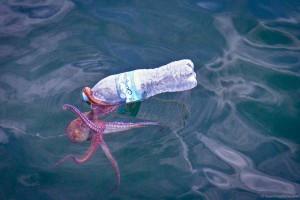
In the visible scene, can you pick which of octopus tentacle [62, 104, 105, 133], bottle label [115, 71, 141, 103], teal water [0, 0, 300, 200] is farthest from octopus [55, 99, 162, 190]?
bottle label [115, 71, 141, 103]

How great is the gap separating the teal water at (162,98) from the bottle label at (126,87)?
0.27 m

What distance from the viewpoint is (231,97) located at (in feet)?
14.1

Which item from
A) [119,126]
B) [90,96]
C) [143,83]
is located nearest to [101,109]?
[90,96]

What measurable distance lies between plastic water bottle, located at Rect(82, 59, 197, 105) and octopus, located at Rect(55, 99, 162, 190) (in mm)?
188

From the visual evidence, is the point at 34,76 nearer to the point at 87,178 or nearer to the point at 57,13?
the point at 57,13

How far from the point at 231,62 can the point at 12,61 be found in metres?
3.26

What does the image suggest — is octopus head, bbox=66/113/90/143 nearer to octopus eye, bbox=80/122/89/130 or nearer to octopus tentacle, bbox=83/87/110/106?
octopus eye, bbox=80/122/89/130

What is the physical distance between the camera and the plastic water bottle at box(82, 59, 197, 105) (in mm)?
3886

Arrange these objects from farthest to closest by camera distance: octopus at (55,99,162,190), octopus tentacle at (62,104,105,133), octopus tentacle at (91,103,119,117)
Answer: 1. octopus tentacle at (91,103,119,117)
2. octopus at (55,99,162,190)
3. octopus tentacle at (62,104,105,133)

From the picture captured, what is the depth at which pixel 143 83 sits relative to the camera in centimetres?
411

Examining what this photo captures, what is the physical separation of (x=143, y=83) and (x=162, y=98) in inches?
13.6

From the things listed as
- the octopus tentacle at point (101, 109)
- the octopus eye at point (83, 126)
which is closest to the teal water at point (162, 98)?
the octopus tentacle at point (101, 109)

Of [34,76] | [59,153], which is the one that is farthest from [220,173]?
[34,76]

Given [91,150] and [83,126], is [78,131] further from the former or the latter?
[91,150]
